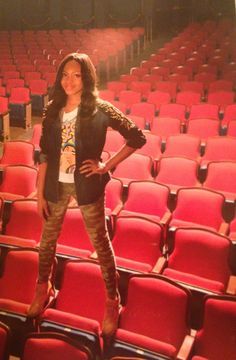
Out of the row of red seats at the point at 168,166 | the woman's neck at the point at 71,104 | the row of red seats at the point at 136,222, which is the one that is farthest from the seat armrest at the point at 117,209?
the woman's neck at the point at 71,104

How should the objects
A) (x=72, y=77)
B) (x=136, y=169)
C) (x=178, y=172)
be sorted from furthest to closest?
(x=136, y=169)
(x=178, y=172)
(x=72, y=77)

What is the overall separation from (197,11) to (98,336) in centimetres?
1205

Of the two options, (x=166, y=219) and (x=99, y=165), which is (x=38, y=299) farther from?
(x=166, y=219)

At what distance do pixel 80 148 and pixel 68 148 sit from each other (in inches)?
2.6

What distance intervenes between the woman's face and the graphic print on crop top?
0.29ft

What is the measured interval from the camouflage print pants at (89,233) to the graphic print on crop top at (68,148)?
44mm

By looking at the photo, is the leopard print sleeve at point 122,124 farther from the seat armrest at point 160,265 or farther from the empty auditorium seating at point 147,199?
the empty auditorium seating at point 147,199

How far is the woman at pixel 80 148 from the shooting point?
185cm

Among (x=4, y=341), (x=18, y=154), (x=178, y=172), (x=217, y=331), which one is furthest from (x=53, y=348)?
(x=18, y=154)

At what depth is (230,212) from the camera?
3.35m

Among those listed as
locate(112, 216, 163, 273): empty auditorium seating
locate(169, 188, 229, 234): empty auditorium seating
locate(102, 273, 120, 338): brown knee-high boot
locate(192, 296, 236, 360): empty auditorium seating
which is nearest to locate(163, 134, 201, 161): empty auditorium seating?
locate(169, 188, 229, 234): empty auditorium seating

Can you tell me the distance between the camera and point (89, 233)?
1.94 m

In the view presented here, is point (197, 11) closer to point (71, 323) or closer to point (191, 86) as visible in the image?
point (191, 86)

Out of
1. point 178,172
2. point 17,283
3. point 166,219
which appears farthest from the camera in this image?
point 178,172
